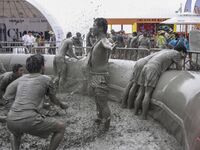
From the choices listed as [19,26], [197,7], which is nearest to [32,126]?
[197,7]

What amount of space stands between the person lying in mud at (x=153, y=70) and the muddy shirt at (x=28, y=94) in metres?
3.07

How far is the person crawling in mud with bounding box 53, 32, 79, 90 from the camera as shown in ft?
38.7

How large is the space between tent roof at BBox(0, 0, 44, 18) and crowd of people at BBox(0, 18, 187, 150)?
55.0ft

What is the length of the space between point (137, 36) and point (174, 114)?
10170mm

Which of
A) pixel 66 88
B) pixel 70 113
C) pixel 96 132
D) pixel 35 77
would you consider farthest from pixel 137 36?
pixel 35 77

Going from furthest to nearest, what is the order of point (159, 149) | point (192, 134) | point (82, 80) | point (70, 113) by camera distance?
1. point (82, 80)
2. point (70, 113)
3. point (159, 149)
4. point (192, 134)

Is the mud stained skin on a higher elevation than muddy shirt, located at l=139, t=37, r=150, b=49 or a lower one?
lower

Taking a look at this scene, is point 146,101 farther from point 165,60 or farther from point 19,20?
point 19,20

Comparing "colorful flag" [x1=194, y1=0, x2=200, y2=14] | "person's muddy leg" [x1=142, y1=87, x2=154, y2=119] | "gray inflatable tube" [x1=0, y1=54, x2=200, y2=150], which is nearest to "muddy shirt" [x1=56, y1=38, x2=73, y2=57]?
"gray inflatable tube" [x1=0, y1=54, x2=200, y2=150]

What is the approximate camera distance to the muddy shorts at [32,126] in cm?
508

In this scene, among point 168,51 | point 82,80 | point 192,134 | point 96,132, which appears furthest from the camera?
point 82,80

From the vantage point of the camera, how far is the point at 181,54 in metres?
8.40

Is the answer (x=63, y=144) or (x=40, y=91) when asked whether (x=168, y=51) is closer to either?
(x=63, y=144)

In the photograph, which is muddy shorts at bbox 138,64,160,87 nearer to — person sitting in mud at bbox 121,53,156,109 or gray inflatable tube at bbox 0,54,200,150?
gray inflatable tube at bbox 0,54,200,150
